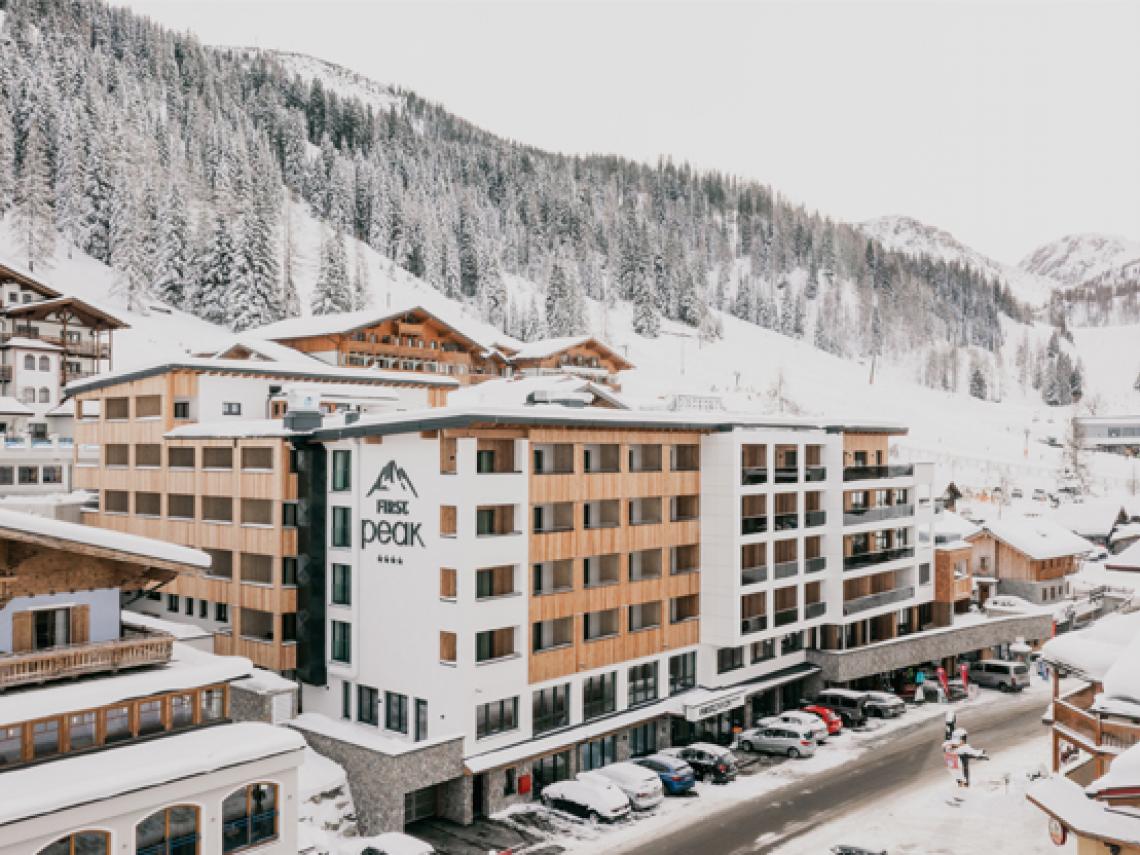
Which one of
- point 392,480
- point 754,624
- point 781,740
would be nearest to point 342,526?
point 392,480

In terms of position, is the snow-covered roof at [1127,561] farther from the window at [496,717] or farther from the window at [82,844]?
the window at [82,844]

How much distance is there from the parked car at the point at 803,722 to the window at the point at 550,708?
11.5m

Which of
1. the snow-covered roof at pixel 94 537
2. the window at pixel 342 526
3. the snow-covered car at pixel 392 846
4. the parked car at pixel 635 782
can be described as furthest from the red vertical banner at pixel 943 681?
the snow-covered roof at pixel 94 537

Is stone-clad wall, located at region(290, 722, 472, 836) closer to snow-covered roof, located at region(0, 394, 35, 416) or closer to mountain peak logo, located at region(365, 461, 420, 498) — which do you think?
mountain peak logo, located at region(365, 461, 420, 498)

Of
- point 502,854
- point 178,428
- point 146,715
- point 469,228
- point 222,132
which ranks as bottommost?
point 502,854

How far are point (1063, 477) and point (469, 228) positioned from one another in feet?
372

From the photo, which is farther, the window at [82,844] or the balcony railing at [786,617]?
the balcony railing at [786,617]

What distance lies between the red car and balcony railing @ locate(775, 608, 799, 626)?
14.8ft

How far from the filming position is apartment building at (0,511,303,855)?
21.5 meters

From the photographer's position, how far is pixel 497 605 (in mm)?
36719

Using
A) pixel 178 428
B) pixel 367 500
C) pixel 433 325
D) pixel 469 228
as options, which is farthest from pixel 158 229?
pixel 367 500

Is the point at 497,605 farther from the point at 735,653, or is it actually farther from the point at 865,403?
the point at 865,403

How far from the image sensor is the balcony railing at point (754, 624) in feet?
148

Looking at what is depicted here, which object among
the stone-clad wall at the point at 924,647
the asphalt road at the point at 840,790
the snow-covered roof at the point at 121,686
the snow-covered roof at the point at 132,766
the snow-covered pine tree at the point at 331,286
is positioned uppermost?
the snow-covered pine tree at the point at 331,286
